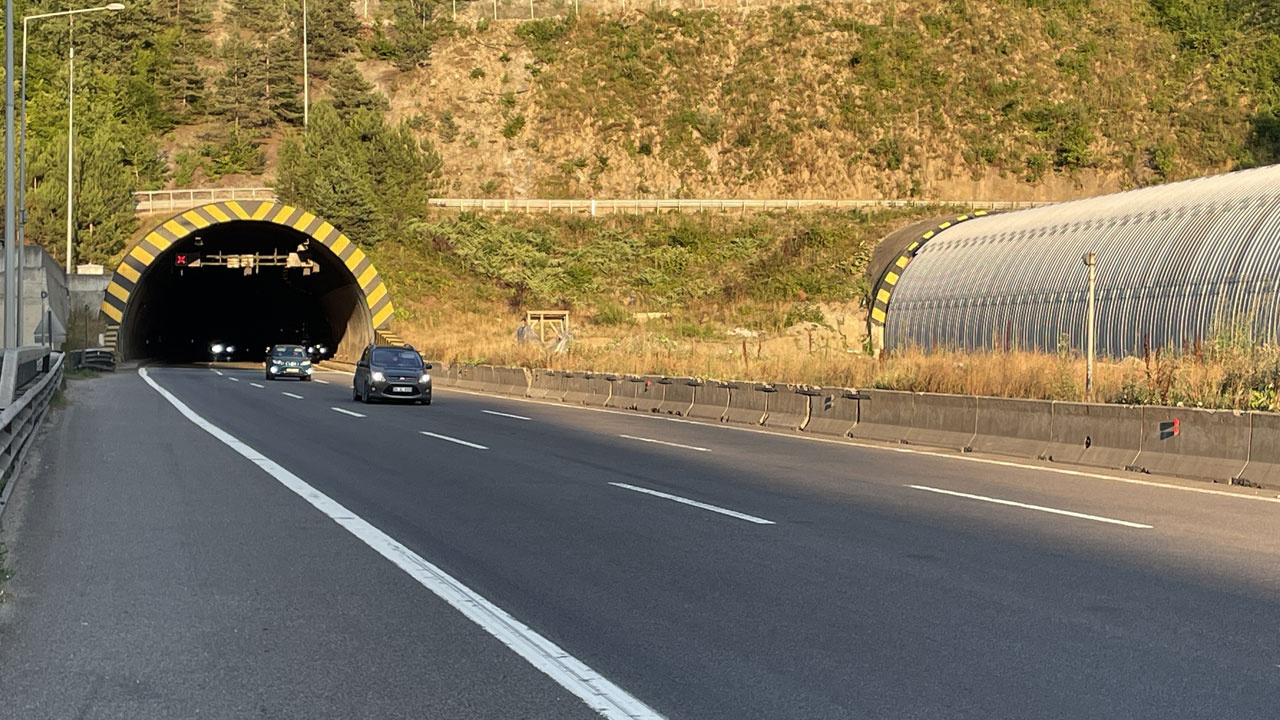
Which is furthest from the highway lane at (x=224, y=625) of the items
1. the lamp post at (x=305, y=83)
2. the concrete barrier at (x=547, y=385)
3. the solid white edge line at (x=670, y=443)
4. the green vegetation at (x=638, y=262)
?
the lamp post at (x=305, y=83)

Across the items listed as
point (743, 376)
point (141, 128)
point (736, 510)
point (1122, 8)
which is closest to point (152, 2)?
point (141, 128)

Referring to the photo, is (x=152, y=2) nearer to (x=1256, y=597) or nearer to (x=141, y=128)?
(x=141, y=128)

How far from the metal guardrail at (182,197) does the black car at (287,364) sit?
83.3 ft

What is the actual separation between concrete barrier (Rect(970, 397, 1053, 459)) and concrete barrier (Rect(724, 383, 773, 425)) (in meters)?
6.80

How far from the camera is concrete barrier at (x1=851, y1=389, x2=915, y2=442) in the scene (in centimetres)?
2173

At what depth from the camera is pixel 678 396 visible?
3002 cm

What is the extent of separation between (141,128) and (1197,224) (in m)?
81.0

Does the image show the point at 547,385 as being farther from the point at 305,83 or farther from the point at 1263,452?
the point at 305,83

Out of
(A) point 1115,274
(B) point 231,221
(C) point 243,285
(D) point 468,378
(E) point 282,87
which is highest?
(E) point 282,87

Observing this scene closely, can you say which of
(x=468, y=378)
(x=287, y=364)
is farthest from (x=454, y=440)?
(x=287, y=364)

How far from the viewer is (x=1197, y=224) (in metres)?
31.8

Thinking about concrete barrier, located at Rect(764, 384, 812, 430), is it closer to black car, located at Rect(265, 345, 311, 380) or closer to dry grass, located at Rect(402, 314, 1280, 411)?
dry grass, located at Rect(402, 314, 1280, 411)

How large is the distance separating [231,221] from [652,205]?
93.6 ft

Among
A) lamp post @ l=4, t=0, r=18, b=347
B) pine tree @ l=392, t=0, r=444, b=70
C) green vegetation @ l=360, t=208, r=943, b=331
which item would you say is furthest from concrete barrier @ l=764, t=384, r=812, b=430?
pine tree @ l=392, t=0, r=444, b=70
